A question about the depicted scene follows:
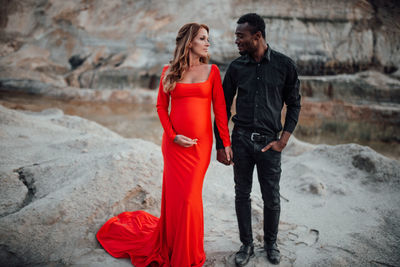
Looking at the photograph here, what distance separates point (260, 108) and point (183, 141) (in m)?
0.62

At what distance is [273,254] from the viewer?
83.2 inches

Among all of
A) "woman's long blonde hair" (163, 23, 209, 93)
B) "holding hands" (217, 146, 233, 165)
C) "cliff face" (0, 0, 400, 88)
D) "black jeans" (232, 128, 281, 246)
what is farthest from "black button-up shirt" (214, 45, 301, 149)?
"cliff face" (0, 0, 400, 88)

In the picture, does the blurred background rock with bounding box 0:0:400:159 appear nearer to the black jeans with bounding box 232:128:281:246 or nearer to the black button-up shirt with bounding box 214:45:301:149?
the black jeans with bounding box 232:128:281:246

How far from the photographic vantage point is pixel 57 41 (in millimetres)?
11305

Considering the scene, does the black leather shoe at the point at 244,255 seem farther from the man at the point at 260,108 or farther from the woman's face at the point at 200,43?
the woman's face at the point at 200,43

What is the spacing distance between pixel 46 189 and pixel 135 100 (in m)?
6.94

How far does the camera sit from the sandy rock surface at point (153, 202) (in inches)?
87.2

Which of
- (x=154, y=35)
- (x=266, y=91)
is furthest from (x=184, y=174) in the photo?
(x=154, y=35)

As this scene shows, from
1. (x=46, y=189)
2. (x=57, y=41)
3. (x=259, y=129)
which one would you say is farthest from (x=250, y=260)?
(x=57, y=41)

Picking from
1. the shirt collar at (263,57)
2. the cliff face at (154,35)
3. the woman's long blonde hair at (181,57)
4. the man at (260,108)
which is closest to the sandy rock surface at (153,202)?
the man at (260,108)

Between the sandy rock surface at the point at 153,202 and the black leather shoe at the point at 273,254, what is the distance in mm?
68

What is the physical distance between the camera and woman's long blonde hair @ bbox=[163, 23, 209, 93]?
201cm

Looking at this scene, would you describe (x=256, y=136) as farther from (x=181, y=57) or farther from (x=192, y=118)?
(x=181, y=57)

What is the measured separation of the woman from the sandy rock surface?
0.29 metres
